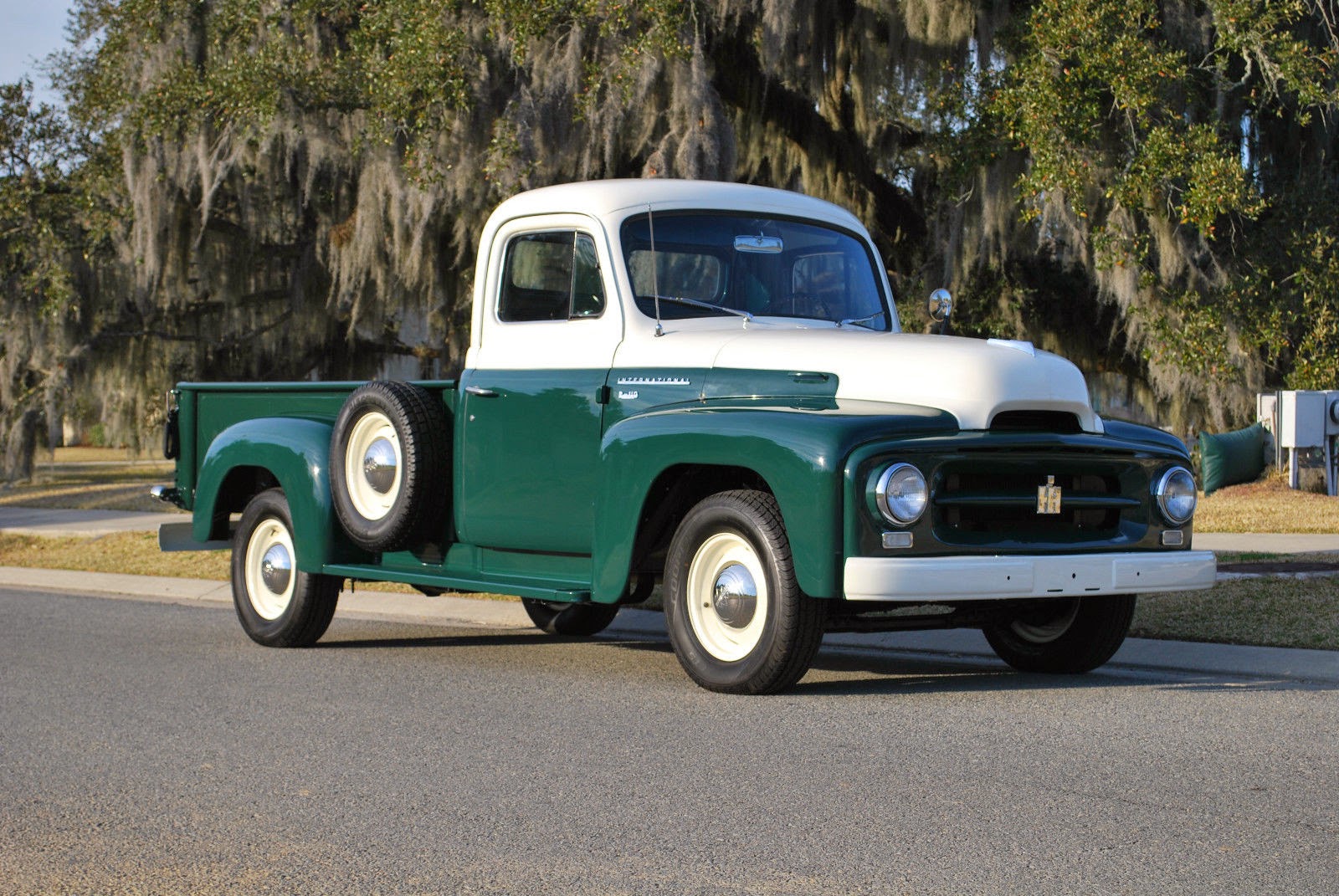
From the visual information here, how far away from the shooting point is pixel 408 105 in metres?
16.9

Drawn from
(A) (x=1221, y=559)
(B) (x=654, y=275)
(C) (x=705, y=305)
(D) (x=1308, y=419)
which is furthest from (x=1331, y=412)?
(B) (x=654, y=275)

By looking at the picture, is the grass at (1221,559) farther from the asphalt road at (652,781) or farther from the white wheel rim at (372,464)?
the white wheel rim at (372,464)

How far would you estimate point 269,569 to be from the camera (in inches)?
384

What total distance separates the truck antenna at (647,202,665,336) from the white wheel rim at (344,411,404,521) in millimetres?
1555

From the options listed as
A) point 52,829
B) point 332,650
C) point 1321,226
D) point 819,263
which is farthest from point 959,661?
point 1321,226

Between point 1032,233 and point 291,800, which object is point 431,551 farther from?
point 1032,233

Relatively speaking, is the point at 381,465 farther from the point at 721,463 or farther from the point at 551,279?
the point at 721,463

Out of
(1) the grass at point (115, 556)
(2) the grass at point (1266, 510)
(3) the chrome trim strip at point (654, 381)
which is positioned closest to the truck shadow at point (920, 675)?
(3) the chrome trim strip at point (654, 381)

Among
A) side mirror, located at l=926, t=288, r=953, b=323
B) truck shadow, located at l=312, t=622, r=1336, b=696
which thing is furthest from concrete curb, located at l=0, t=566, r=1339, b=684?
side mirror, located at l=926, t=288, r=953, b=323

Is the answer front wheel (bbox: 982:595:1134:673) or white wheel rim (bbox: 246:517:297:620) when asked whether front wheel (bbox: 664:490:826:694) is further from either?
white wheel rim (bbox: 246:517:297:620)

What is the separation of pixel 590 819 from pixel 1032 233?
14.8 metres

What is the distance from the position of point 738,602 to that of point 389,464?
7.86ft

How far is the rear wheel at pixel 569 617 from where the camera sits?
396 inches

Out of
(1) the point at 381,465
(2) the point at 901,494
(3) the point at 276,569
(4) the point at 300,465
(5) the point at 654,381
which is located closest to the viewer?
(2) the point at 901,494
